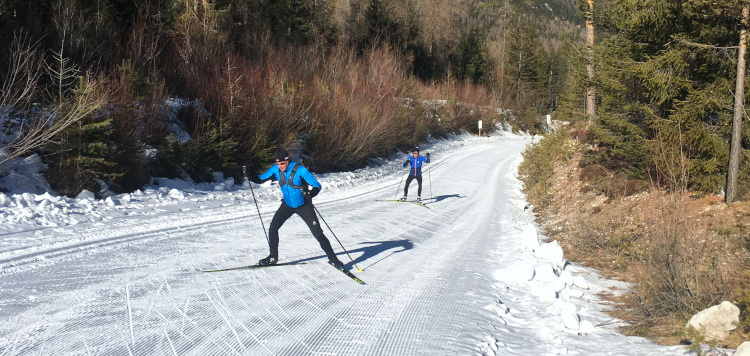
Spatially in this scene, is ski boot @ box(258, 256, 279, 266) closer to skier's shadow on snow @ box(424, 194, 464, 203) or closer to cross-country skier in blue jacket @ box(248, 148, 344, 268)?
cross-country skier in blue jacket @ box(248, 148, 344, 268)

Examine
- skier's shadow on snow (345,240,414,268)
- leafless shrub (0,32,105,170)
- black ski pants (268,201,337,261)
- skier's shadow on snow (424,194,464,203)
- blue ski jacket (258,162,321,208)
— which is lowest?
skier's shadow on snow (424,194,464,203)

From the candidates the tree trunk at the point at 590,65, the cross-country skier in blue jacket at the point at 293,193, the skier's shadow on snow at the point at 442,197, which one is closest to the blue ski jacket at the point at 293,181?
the cross-country skier in blue jacket at the point at 293,193

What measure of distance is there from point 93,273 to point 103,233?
2710 millimetres

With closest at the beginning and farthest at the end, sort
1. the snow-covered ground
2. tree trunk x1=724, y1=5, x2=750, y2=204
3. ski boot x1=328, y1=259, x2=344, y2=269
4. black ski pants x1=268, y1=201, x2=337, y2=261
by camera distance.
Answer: the snow-covered ground < black ski pants x1=268, y1=201, x2=337, y2=261 < ski boot x1=328, y1=259, x2=344, y2=269 < tree trunk x1=724, y1=5, x2=750, y2=204

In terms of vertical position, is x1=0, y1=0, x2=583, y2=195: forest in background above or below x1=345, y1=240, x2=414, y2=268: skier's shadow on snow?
above

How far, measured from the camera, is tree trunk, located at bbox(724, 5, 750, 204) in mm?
10688

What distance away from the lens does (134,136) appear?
14.7 m

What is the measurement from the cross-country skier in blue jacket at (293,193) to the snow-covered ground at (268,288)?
0.46 m

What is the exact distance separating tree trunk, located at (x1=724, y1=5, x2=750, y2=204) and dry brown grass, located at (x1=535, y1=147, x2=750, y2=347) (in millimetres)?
613

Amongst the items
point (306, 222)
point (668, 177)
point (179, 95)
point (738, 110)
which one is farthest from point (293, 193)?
point (179, 95)

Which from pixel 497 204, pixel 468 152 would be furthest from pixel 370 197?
pixel 468 152

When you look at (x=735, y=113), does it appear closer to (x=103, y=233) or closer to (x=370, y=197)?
(x=370, y=197)

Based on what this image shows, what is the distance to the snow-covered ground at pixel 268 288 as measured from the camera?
17.2 ft

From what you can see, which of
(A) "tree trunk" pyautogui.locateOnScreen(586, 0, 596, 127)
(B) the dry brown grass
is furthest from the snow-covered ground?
(A) "tree trunk" pyautogui.locateOnScreen(586, 0, 596, 127)
